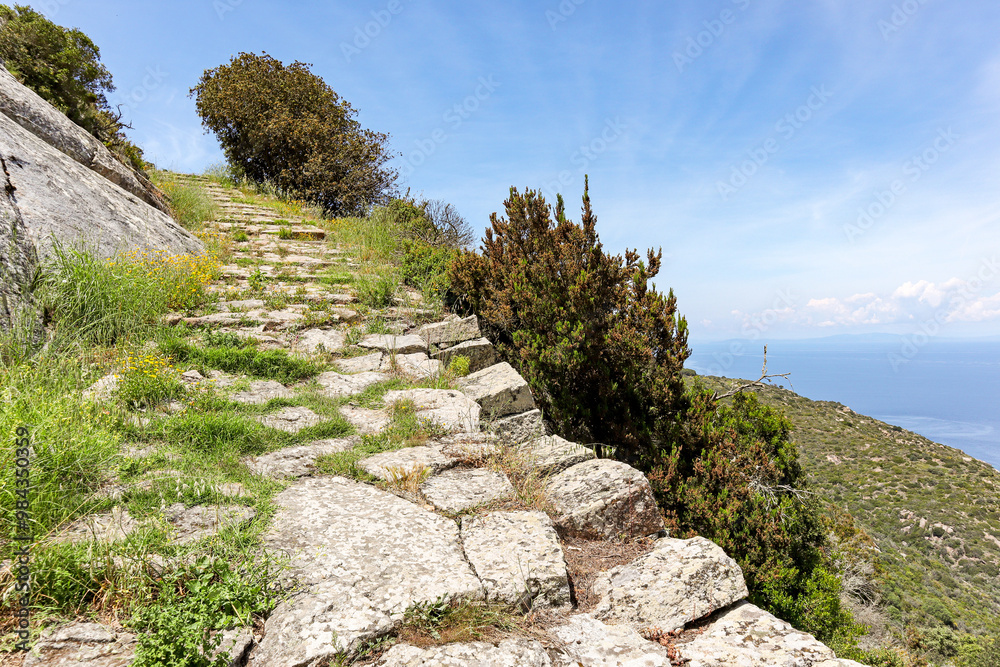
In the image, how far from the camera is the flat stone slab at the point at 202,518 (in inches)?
89.4

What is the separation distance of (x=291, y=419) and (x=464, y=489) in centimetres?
171

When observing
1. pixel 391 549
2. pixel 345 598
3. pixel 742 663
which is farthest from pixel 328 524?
pixel 742 663

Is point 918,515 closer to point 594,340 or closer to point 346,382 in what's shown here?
point 594,340

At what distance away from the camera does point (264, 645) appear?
182 cm

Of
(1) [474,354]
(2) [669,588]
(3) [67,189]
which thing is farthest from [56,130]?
(2) [669,588]

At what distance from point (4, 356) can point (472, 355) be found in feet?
14.1

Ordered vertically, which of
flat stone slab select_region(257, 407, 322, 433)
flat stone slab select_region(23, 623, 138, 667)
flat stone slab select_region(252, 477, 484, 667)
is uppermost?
flat stone slab select_region(257, 407, 322, 433)

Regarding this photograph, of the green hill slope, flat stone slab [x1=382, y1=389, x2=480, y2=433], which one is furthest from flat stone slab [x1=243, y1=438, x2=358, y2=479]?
the green hill slope

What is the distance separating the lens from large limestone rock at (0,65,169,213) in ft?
20.0

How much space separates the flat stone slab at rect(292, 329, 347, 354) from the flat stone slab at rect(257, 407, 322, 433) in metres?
1.76

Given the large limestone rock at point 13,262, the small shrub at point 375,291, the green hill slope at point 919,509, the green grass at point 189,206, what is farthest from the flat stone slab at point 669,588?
the green hill slope at point 919,509

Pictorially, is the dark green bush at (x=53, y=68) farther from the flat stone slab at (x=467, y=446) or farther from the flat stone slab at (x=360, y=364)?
the flat stone slab at (x=467, y=446)

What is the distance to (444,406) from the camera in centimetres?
451

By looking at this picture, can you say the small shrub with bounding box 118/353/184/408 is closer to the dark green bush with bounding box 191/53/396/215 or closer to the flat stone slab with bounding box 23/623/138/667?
the flat stone slab with bounding box 23/623/138/667
